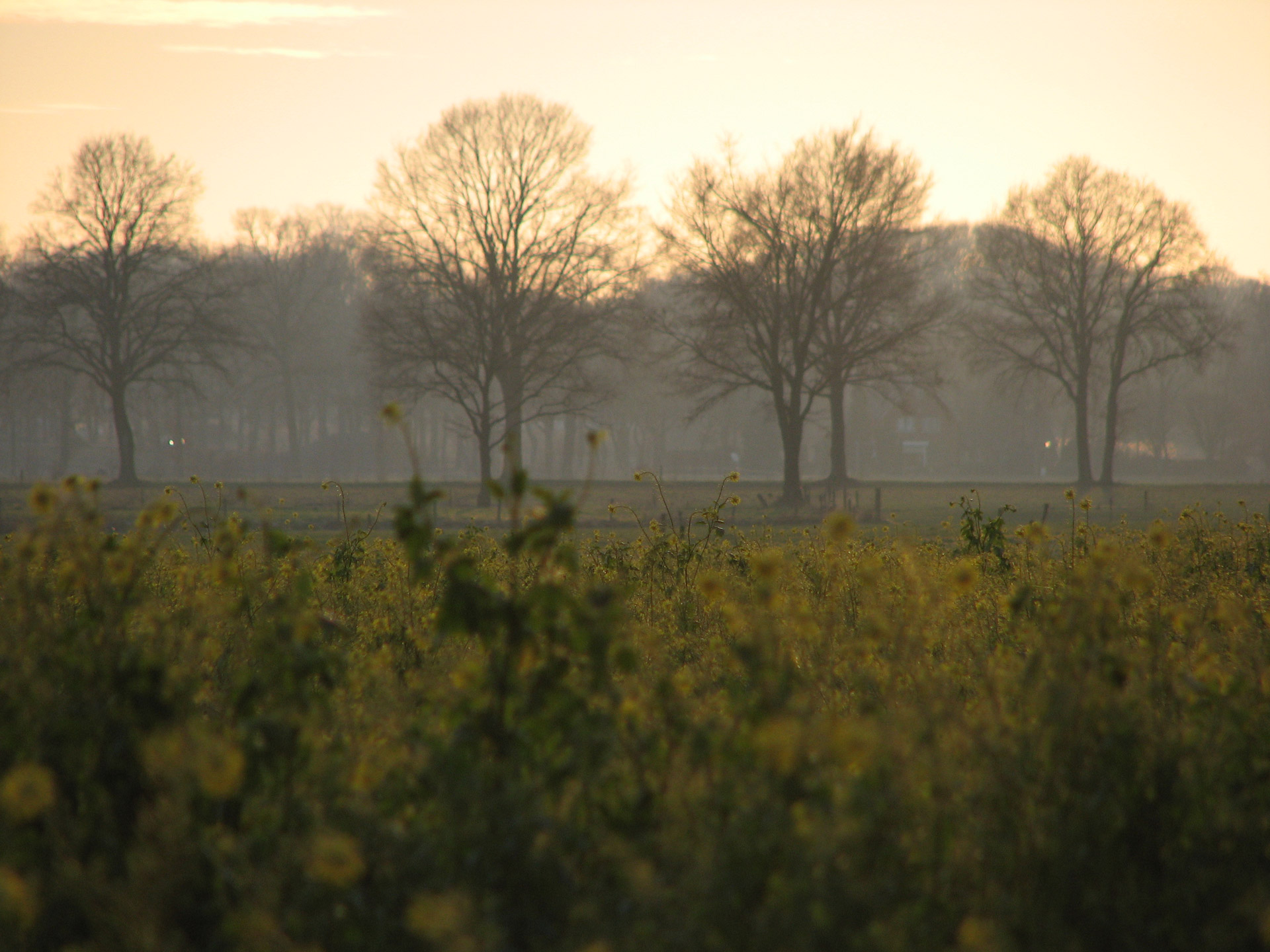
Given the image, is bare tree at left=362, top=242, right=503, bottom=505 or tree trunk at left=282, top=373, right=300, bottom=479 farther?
tree trunk at left=282, top=373, right=300, bottom=479

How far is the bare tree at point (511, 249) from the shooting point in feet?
92.2

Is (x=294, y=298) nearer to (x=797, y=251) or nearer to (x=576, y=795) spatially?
(x=797, y=251)

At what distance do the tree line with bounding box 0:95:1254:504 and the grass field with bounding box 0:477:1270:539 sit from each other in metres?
2.48

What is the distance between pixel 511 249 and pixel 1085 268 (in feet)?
68.2

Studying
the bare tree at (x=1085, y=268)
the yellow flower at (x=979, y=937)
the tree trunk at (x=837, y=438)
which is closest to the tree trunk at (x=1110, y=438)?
the bare tree at (x=1085, y=268)

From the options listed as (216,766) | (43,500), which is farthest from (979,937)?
(43,500)

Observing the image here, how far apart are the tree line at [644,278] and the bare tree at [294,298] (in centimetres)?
913

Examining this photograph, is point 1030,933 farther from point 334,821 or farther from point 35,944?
point 35,944

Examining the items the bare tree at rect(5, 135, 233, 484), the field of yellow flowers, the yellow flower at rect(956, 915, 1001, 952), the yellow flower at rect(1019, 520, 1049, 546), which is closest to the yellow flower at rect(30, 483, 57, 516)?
the field of yellow flowers

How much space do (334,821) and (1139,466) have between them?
231 ft

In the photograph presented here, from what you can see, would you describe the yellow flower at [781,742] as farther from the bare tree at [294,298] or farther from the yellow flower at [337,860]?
the bare tree at [294,298]

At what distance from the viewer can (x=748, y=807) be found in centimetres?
248

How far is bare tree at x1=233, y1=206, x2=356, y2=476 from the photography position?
51.8 m

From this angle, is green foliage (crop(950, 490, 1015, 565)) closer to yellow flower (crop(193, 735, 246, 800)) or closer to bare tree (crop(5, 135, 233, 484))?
yellow flower (crop(193, 735, 246, 800))
